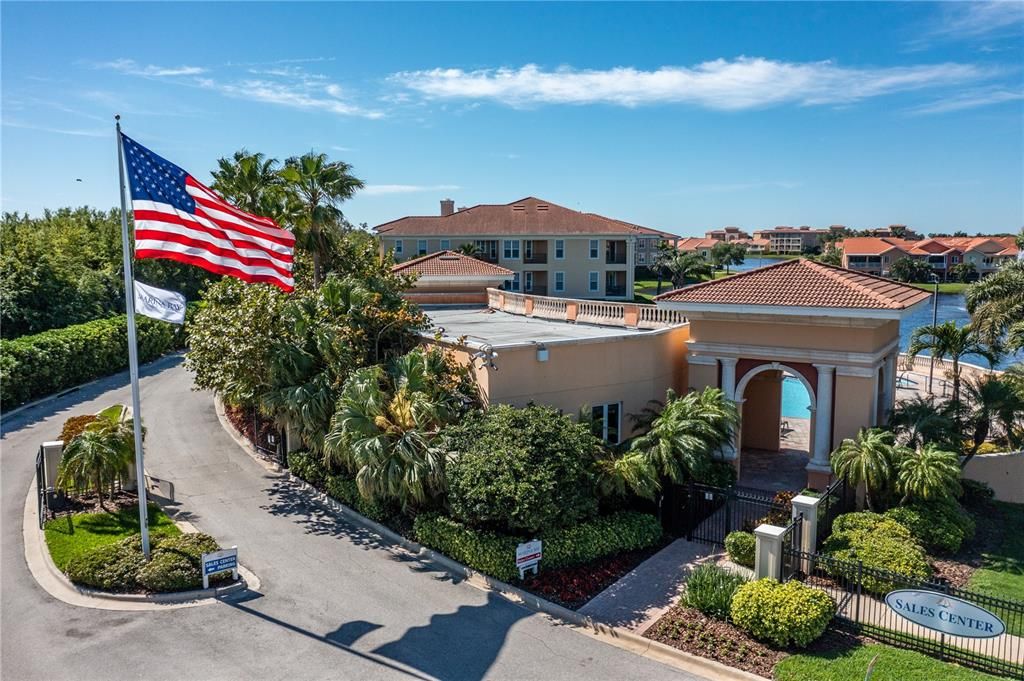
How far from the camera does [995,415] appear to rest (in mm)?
21891

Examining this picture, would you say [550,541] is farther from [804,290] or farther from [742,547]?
[804,290]

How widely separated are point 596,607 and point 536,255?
169ft

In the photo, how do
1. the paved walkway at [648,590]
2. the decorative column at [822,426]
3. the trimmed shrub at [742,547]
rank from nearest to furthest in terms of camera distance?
the paved walkway at [648,590]
the trimmed shrub at [742,547]
the decorative column at [822,426]

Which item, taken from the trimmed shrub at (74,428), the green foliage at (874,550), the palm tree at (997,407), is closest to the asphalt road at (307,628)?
the trimmed shrub at (74,428)

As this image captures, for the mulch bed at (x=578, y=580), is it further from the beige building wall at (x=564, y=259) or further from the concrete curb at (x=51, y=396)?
the beige building wall at (x=564, y=259)

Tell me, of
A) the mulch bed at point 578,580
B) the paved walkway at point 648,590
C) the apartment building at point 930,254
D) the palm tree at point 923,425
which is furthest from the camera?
the apartment building at point 930,254

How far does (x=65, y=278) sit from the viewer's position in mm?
44062

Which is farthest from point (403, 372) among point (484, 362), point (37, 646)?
point (37, 646)

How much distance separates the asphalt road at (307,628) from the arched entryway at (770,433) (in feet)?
36.6

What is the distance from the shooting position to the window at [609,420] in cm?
2352

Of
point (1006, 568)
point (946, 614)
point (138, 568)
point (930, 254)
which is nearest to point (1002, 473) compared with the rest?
point (1006, 568)

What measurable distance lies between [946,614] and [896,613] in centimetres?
99

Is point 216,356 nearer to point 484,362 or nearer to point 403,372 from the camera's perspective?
point 403,372

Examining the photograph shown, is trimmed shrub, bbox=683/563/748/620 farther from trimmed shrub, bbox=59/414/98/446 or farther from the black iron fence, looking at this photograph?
trimmed shrub, bbox=59/414/98/446
